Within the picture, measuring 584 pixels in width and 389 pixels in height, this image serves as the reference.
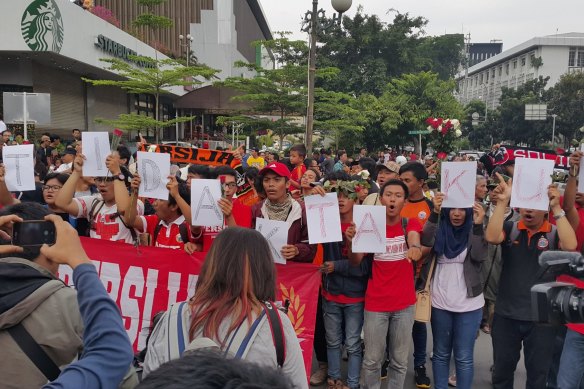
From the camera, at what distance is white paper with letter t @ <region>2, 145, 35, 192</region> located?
490cm

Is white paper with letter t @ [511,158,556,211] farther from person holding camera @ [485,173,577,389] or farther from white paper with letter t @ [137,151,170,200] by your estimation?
white paper with letter t @ [137,151,170,200]

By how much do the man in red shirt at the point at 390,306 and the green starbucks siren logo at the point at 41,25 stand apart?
46.9ft

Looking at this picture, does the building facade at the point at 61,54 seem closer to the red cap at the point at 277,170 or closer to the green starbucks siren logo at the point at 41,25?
the green starbucks siren logo at the point at 41,25

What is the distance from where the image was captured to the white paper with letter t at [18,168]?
193 inches

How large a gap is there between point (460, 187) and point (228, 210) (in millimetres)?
1774

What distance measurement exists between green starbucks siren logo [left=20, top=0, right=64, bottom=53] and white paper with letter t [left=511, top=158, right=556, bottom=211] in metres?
14.9

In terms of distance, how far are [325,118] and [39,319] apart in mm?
22551

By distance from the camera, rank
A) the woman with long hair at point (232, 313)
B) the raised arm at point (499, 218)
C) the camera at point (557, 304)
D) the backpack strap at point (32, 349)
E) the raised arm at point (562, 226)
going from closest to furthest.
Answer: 1. the backpack strap at point (32, 349)
2. the camera at point (557, 304)
3. the woman with long hair at point (232, 313)
4. the raised arm at point (562, 226)
5. the raised arm at point (499, 218)

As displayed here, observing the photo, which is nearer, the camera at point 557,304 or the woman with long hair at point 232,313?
the camera at point 557,304

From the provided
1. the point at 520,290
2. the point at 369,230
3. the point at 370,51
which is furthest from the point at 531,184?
the point at 370,51

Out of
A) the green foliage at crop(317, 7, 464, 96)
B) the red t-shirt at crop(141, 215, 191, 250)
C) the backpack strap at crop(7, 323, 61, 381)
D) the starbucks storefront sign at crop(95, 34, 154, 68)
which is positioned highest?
the green foliage at crop(317, 7, 464, 96)

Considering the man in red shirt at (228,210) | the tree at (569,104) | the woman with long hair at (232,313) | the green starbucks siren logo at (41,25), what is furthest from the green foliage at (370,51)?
the woman with long hair at (232,313)

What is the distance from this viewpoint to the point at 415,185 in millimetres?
5156

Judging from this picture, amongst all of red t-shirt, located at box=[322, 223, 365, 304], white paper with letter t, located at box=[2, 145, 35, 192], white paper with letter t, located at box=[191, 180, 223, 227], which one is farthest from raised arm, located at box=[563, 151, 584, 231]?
white paper with letter t, located at box=[2, 145, 35, 192]
